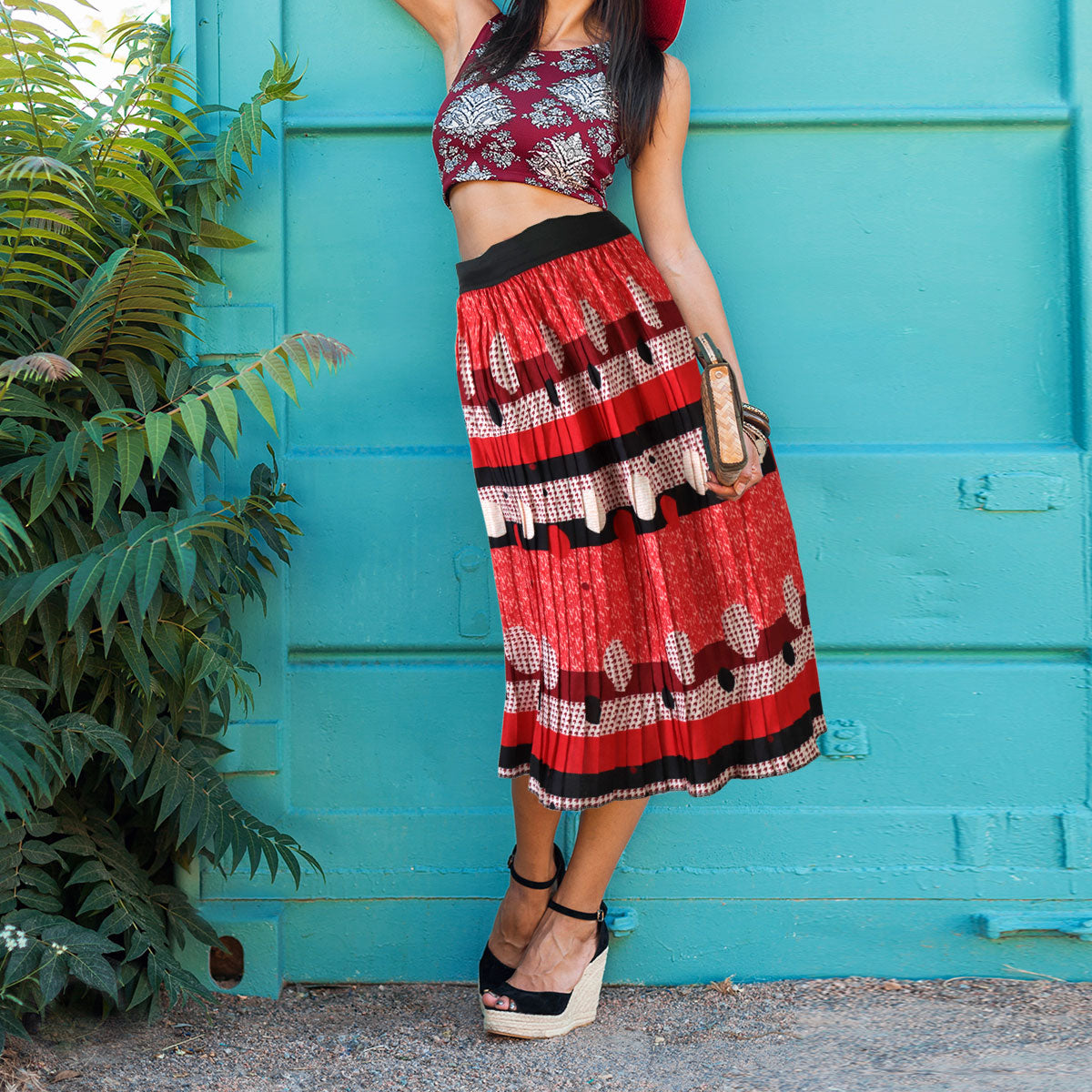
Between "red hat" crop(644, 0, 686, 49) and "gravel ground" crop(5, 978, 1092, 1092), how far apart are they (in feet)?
6.33

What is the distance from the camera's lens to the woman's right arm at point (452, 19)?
1909mm

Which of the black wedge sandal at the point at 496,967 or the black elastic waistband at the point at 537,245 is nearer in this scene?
the black elastic waistband at the point at 537,245

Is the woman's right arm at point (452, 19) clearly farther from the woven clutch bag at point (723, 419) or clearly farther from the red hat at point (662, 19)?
the woven clutch bag at point (723, 419)

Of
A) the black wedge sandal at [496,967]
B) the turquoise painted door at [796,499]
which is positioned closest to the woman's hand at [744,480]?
the turquoise painted door at [796,499]

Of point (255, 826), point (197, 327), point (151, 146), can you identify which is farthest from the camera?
point (197, 327)

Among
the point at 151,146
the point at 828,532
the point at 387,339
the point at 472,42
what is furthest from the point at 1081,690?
the point at 151,146

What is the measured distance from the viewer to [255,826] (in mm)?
1867

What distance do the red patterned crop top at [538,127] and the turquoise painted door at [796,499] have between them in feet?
0.94

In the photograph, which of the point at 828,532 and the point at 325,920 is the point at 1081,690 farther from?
the point at 325,920

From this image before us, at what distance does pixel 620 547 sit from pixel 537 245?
557 mm

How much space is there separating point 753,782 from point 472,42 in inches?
63.3

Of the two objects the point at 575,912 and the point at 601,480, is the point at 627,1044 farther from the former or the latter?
the point at 601,480

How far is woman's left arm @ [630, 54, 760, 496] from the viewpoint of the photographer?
179 cm

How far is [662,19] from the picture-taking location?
6.26 feet
